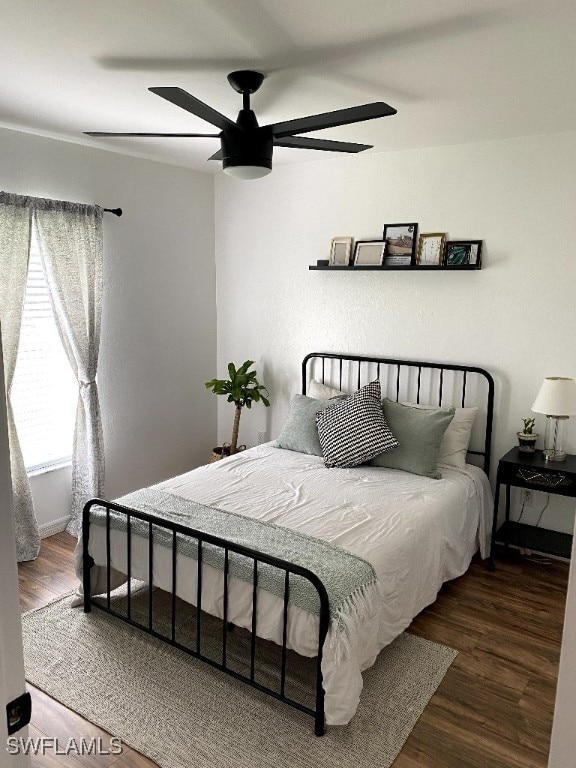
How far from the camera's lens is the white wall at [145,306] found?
400cm

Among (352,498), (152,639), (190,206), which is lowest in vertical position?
(152,639)

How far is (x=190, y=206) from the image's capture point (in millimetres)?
4812

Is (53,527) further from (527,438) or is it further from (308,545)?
(527,438)

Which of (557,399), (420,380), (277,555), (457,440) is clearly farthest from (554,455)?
(277,555)

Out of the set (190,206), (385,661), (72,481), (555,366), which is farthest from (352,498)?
(190,206)

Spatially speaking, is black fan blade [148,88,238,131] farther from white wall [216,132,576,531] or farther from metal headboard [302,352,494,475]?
metal headboard [302,352,494,475]

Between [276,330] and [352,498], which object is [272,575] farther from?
[276,330]

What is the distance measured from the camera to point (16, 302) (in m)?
3.61

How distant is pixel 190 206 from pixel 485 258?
92.8 inches

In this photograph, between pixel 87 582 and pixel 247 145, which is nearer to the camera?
pixel 247 145

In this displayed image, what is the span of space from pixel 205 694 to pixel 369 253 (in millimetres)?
2982

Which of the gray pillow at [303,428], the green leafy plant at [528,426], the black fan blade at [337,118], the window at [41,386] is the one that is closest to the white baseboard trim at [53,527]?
the window at [41,386]

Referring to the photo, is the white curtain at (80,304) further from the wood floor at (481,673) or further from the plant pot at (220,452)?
the plant pot at (220,452)

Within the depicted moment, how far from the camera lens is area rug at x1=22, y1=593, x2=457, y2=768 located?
2.25 meters
